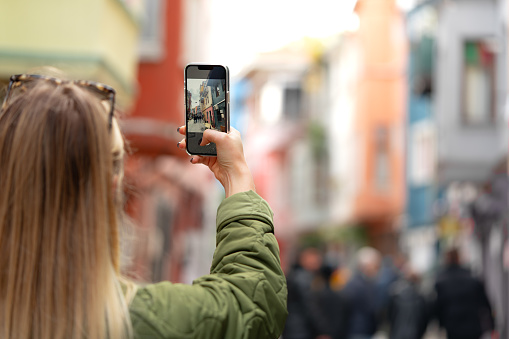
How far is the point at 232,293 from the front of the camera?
2455 mm

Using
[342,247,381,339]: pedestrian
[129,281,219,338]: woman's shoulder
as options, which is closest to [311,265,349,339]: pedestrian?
[342,247,381,339]: pedestrian

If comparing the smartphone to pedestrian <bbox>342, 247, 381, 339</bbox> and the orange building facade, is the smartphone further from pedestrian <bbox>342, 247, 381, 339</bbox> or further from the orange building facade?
the orange building facade

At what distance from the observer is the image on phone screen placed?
2.77 metres

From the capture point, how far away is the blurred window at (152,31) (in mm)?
16125

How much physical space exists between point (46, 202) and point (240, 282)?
0.46m

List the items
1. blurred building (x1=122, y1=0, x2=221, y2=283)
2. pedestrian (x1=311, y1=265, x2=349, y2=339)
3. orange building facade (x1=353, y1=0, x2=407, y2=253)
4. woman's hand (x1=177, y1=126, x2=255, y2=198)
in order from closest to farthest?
woman's hand (x1=177, y1=126, x2=255, y2=198) < pedestrian (x1=311, y1=265, x2=349, y2=339) < blurred building (x1=122, y1=0, x2=221, y2=283) < orange building facade (x1=353, y1=0, x2=407, y2=253)

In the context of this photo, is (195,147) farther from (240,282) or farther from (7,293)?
(7,293)

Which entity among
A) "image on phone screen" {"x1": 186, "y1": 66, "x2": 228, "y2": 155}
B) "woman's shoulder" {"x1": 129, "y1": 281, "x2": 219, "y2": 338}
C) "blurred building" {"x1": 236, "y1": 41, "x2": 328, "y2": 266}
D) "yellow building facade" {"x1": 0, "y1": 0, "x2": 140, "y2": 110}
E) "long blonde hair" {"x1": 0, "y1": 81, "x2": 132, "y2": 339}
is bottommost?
"blurred building" {"x1": 236, "y1": 41, "x2": 328, "y2": 266}

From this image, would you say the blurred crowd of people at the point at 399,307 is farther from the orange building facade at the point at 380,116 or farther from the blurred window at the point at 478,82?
the orange building facade at the point at 380,116

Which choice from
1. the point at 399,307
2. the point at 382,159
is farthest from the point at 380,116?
the point at 399,307

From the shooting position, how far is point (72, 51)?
34.9 feet

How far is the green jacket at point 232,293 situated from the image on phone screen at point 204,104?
0.68ft

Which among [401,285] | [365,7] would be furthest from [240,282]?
[365,7]

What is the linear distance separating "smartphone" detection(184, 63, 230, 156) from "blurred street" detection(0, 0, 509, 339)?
0.04ft
